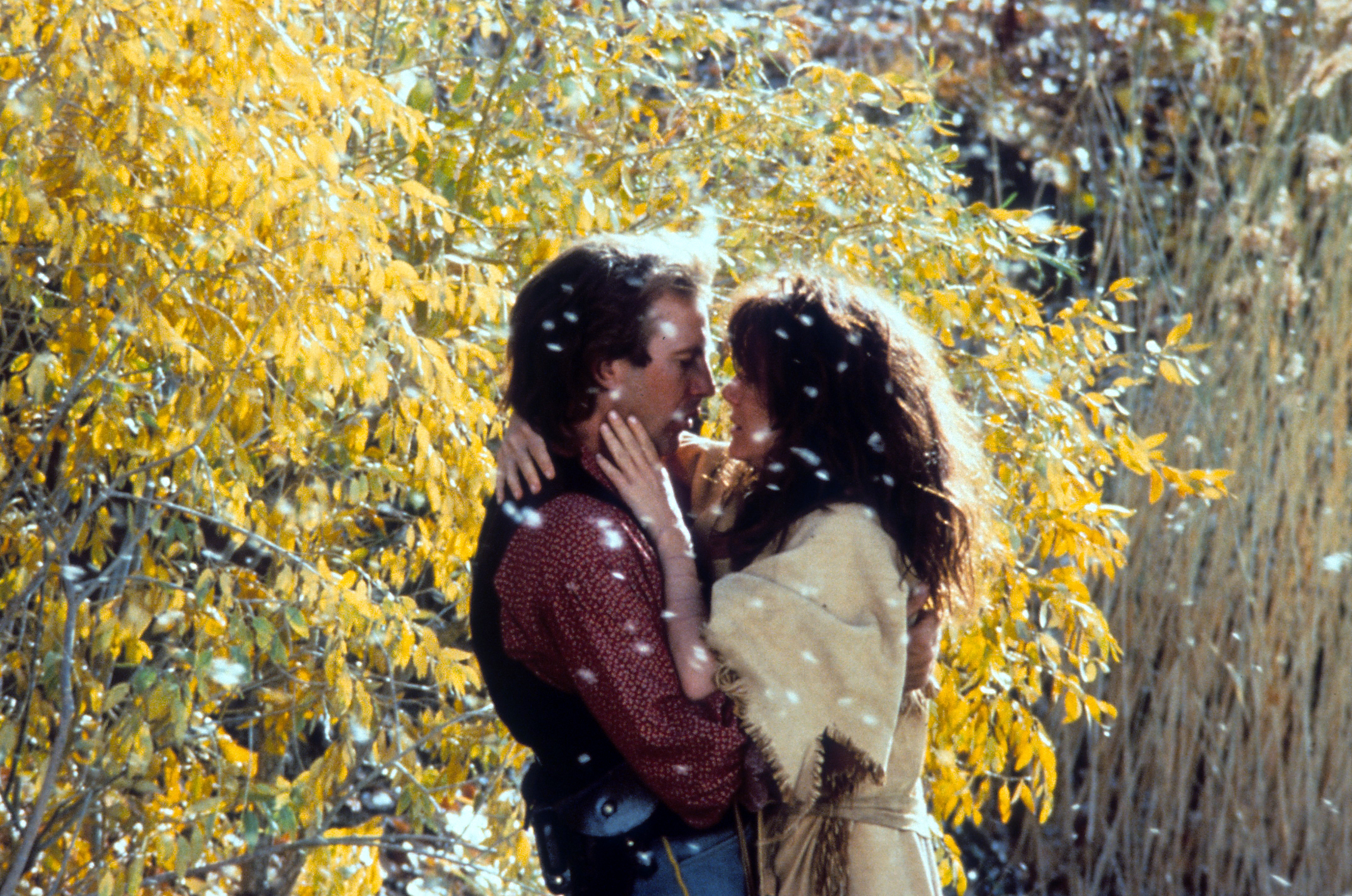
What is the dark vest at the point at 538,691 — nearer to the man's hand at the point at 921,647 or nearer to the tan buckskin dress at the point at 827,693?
the tan buckskin dress at the point at 827,693

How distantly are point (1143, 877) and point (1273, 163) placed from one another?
2136 mm

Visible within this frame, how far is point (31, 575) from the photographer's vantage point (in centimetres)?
213

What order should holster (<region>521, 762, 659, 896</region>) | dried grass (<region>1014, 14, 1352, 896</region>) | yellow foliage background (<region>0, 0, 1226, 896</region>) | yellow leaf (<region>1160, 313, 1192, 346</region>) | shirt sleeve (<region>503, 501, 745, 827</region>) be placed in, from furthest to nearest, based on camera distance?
dried grass (<region>1014, 14, 1352, 896</region>)
yellow leaf (<region>1160, 313, 1192, 346</region>)
yellow foliage background (<region>0, 0, 1226, 896</region>)
holster (<region>521, 762, 659, 896</region>)
shirt sleeve (<region>503, 501, 745, 827</region>)

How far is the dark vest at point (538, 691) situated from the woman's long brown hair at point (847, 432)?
0.22 meters

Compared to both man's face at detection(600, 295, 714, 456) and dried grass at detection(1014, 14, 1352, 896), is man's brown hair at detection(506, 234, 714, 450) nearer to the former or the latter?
man's face at detection(600, 295, 714, 456)

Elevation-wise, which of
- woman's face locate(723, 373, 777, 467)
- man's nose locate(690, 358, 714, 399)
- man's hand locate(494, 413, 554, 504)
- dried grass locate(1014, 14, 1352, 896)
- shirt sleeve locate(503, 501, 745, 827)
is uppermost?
man's nose locate(690, 358, 714, 399)

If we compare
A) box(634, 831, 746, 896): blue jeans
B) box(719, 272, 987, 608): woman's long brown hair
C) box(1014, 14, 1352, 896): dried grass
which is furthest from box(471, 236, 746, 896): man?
box(1014, 14, 1352, 896): dried grass

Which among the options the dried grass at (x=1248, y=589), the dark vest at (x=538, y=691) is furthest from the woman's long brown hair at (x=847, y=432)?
the dried grass at (x=1248, y=589)

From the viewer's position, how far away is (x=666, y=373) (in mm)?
1586

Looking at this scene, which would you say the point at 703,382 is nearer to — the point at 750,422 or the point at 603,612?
the point at 750,422

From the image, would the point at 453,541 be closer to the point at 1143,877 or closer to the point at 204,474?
the point at 204,474

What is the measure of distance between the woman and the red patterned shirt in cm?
3

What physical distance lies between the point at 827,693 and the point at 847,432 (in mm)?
323

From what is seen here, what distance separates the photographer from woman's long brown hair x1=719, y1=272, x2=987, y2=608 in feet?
5.10
